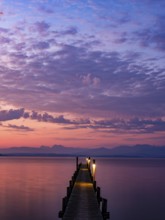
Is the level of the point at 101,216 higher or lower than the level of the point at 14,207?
higher

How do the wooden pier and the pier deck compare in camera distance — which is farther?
the wooden pier

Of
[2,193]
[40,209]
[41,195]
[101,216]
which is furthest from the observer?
[2,193]

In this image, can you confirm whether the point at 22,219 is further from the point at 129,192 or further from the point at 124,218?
the point at 129,192

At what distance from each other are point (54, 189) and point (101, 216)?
40.7 metres

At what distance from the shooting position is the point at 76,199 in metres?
25.6

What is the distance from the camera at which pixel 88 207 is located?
73.7 feet

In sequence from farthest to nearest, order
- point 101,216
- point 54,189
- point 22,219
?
point 54,189, point 22,219, point 101,216

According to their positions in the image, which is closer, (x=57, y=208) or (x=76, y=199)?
(x=76, y=199)

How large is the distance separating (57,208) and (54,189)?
60.1 ft

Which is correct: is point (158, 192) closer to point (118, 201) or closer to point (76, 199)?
point (118, 201)

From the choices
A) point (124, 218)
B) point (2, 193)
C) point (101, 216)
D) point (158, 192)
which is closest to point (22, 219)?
point (124, 218)

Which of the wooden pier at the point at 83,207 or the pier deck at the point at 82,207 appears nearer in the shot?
the pier deck at the point at 82,207

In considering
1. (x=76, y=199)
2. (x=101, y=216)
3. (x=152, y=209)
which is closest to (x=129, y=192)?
(x=152, y=209)

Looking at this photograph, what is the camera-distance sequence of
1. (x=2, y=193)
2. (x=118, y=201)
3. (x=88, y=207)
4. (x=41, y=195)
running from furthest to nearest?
(x=2, y=193) < (x=41, y=195) < (x=118, y=201) < (x=88, y=207)
